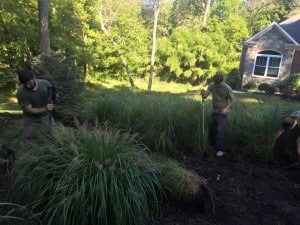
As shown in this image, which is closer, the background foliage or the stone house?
the background foliage

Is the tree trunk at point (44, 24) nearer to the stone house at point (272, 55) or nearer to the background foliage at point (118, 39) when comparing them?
the background foliage at point (118, 39)

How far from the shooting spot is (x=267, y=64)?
26203 millimetres

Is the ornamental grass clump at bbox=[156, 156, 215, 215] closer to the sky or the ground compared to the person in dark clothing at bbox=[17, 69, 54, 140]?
closer to the ground

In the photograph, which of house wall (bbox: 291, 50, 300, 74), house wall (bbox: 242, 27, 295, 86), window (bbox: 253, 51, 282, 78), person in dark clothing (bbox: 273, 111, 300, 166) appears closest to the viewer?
person in dark clothing (bbox: 273, 111, 300, 166)

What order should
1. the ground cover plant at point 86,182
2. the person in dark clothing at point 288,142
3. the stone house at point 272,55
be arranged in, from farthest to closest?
1. the stone house at point 272,55
2. the person in dark clothing at point 288,142
3. the ground cover plant at point 86,182

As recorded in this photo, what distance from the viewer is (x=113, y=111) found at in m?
6.66

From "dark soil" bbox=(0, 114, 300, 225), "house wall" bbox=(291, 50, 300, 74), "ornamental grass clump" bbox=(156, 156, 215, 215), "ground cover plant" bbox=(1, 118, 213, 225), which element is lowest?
"dark soil" bbox=(0, 114, 300, 225)

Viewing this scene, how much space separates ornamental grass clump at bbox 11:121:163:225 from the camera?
125 inches

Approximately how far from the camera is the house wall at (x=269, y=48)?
83.5ft

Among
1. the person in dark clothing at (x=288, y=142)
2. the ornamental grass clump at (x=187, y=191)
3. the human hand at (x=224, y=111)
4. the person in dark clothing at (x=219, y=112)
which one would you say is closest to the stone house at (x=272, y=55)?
the person in dark clothing at (x=219, y=112)

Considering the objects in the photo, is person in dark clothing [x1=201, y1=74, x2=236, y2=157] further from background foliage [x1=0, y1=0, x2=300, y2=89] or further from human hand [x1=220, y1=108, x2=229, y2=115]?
background foliage [x1=0, y1=0, x2=300, y2=89]

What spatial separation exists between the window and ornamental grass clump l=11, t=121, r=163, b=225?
24.0 meters

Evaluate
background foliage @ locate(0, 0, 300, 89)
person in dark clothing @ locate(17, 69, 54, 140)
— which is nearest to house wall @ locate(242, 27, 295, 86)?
background foliage @ locate(0, 0, 300, 89)

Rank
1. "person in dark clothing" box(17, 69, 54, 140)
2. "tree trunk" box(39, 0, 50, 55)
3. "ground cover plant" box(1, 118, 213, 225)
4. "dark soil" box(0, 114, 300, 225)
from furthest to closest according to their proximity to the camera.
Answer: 1. "tree trunk" box(39, 0, 50, 55)
2. "person in dark clothing" box(17, 69, 54, 140)
3. "dark soil" box(0, 114, 300, 225)
4. "ground cover plant" box(1, 118, 213, 225)
